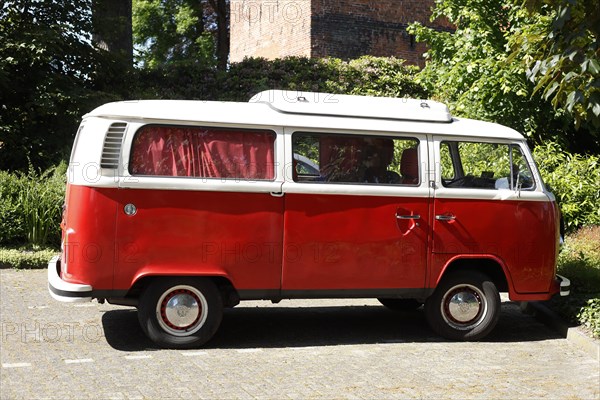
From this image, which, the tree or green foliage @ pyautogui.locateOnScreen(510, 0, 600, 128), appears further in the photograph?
the tree

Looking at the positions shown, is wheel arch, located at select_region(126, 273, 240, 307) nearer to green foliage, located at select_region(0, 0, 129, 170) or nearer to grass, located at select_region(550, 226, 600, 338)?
grass, located at select_region(550, 226, 600, 338)

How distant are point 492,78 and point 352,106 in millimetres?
7534

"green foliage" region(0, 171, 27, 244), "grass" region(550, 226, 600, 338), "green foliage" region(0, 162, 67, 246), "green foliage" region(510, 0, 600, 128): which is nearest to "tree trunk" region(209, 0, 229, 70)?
"green foliage" region(0, 162, 67, 246)

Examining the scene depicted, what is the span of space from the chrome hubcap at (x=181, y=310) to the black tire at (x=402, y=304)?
2926 millimetres

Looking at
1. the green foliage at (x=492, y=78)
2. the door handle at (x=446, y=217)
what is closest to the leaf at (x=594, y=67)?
the door handle at (x=446, y=217)

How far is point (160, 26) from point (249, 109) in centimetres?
3044

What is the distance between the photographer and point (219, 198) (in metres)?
8.08

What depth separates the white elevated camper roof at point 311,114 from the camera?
805 cm

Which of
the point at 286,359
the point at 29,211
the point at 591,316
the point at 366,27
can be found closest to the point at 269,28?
the point at 366,27

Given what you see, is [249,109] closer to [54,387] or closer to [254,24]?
[54,387]

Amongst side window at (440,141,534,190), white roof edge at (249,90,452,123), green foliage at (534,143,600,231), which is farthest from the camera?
green foliage at (534,143,600,231)

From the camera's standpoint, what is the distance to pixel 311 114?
848 cm

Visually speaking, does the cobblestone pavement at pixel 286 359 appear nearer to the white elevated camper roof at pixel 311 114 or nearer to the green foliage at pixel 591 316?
the green foliage at pixel 591 316

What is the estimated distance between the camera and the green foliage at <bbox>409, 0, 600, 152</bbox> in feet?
50.5
